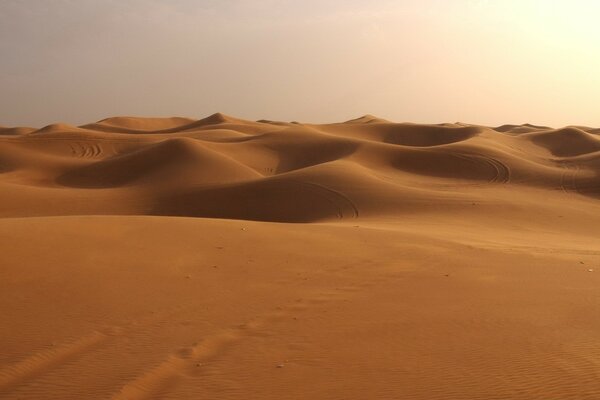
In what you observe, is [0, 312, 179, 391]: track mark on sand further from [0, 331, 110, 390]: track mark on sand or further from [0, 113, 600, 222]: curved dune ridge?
[0, 113, 600, 222]: curved dune ridge

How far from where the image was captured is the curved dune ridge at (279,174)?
19938 millimetres

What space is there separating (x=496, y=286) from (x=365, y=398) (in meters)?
3.65

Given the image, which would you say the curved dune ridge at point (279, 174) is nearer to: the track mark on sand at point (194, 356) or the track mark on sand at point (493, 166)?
the track mark on sand at point (493, 166)

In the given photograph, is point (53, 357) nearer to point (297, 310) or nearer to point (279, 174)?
point (297, 310)

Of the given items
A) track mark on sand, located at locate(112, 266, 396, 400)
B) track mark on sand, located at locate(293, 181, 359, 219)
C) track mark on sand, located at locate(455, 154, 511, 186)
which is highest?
track mark on sand, located at locate(455, 154, 511, 186)

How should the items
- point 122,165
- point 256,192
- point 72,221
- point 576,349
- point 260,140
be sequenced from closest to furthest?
1. point 576,349
2. point 72,221
3. point 256,192
4. point 122,165
5. point 260,140

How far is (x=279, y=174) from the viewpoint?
23.8 meters

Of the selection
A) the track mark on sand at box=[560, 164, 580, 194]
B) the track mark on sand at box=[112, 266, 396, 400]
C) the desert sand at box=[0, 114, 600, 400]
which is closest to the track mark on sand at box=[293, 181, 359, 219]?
the desert sand at box=[0, 114, 600, 400]

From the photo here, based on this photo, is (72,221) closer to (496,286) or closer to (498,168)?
(496,286)

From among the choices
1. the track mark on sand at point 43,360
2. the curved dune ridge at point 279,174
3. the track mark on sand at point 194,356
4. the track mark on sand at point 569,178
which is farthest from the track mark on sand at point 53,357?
the track mark on sand at point 569,178

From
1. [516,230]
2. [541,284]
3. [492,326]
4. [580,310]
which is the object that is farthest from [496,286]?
[516,230]

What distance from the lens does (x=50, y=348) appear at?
184 inches

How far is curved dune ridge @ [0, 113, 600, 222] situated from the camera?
19938mm

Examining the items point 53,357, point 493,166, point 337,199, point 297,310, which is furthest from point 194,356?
point 493,166
